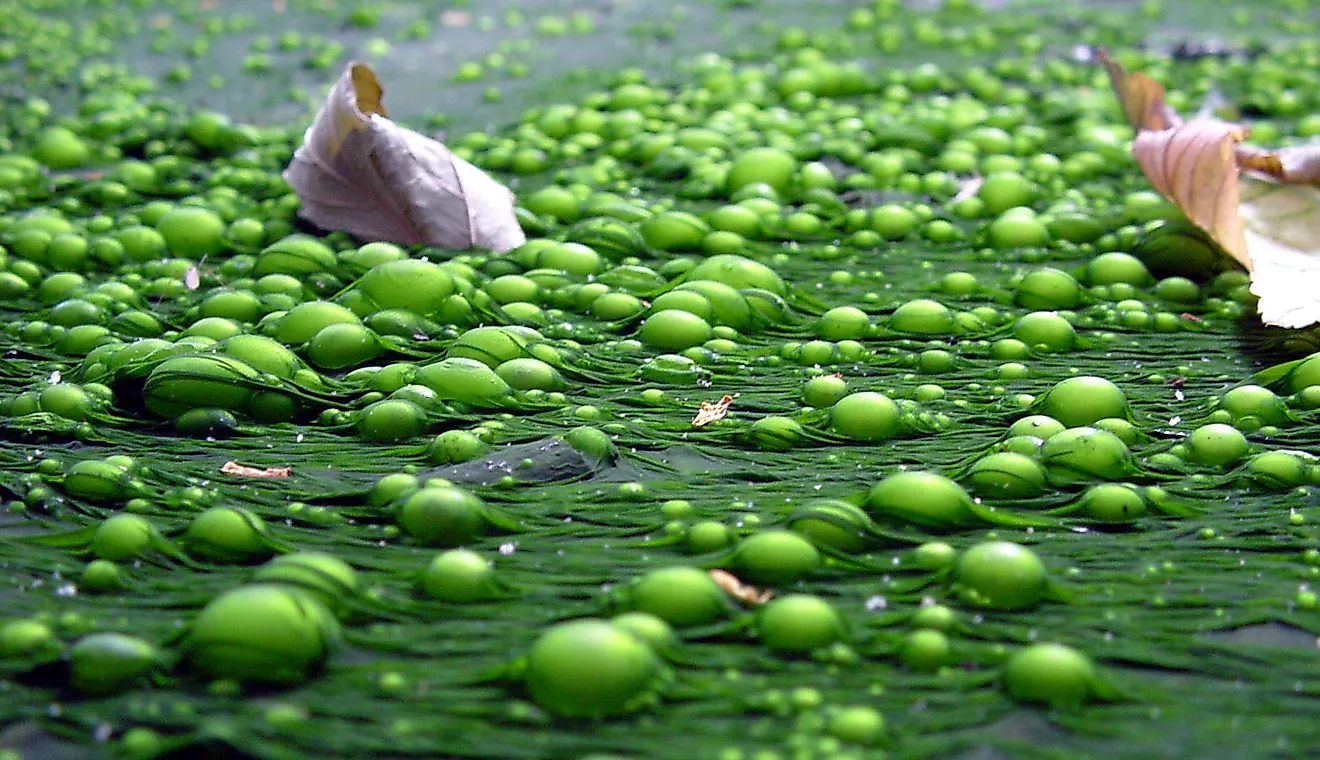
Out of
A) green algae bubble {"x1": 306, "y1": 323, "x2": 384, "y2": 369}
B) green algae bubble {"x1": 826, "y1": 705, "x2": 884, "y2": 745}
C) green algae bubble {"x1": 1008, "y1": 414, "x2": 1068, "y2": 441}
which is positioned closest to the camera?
green algae bubble {"x1": 826, "y1": 705, "x2": 884, "y2": 745}

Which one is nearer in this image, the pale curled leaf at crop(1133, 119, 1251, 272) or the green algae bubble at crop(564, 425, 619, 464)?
the green algae bubble at crop(564, 425, 619, 464)

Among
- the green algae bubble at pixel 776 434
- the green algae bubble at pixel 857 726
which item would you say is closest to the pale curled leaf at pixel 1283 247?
the green algae bubble at pixel 776 434

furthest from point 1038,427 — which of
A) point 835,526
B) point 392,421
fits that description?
point 392,421

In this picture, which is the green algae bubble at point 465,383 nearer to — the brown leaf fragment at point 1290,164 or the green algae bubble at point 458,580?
the green algae bubble at point 458,580

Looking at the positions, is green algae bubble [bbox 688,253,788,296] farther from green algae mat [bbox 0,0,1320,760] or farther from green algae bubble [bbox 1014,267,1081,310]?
green algae bubble [bbox 1014,267,1081,310]

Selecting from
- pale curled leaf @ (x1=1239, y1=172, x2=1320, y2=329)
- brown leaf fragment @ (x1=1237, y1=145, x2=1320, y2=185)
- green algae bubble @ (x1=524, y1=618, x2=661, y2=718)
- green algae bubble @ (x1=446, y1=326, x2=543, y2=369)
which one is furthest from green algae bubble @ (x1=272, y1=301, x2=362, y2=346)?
brown leaf fragment @ (x1=1237, y1=145, x2=1320, y2=185)
